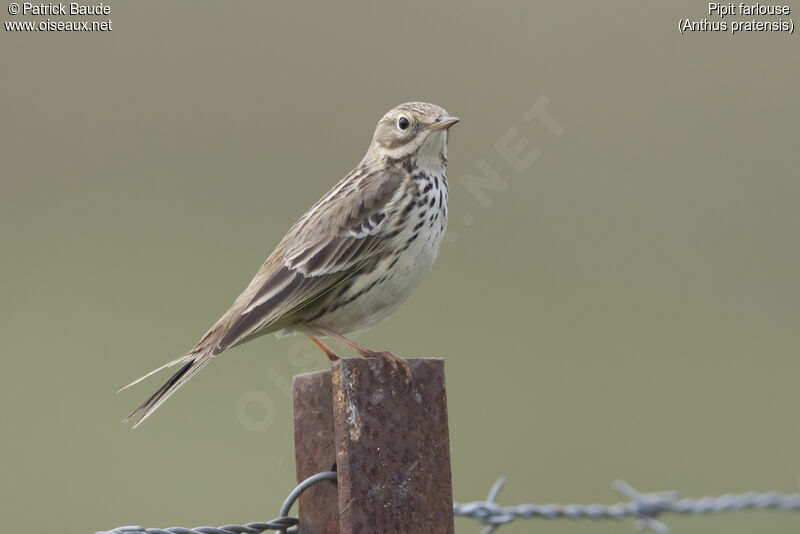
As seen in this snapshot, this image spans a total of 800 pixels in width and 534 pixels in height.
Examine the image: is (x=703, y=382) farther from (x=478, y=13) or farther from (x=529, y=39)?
(x=478, y=13)

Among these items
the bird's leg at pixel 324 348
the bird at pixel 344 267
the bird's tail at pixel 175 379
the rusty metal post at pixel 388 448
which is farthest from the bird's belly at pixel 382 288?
the rusty metal post at pixel 388 448

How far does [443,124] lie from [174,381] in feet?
7.09

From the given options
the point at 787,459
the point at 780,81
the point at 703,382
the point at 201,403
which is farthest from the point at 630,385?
the point at 780,81

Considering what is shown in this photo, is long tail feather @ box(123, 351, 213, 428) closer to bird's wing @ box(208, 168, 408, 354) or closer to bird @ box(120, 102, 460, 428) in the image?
bird @ box(120, 102, 460, 428)

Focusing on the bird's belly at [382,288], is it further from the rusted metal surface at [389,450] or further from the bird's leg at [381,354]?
the rusted metal surface at [389,450]

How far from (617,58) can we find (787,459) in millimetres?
7464

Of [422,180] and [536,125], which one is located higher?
[536,125]

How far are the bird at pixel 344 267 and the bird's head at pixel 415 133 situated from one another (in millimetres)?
216

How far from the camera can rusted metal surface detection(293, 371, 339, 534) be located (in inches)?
178

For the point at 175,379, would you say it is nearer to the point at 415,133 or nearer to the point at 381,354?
the point at 381,354

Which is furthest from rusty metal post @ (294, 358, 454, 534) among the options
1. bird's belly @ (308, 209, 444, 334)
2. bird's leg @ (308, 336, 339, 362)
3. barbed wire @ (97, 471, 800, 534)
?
bird's leg @ (308, 336, 339, 362)

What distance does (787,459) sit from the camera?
422 inches

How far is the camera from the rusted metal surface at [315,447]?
14.8 ft

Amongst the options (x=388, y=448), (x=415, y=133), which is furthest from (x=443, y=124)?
(x=388, y=448)
